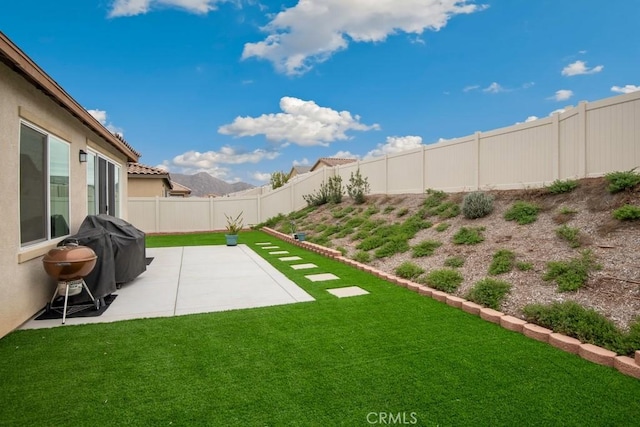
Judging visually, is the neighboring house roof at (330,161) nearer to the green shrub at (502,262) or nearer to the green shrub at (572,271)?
the green shrub at (502,262)

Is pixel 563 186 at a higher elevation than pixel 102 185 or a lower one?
lower

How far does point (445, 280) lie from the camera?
5371mm

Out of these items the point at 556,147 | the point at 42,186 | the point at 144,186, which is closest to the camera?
the point at 42,186

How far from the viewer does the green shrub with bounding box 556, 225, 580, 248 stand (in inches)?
207

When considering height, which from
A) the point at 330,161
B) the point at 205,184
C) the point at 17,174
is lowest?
the point at 17,174

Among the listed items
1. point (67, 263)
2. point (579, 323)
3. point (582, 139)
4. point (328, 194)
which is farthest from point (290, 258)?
point (328, 194)

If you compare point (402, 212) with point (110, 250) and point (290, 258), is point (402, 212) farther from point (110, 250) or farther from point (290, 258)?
point (110, 250)

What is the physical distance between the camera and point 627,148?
20.3ft

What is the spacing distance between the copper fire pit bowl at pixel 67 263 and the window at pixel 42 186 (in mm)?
412

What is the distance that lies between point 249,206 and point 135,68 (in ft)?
28.6

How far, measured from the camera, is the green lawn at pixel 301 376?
2.32 m

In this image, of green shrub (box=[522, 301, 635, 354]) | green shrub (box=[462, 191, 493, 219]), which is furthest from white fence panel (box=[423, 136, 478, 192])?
green shrub (box=[522, 301, 635, 354])

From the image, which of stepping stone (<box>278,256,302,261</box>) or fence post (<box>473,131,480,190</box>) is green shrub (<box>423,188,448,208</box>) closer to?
fence post (<box>473,131,480,190</box>)

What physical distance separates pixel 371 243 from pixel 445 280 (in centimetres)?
330
